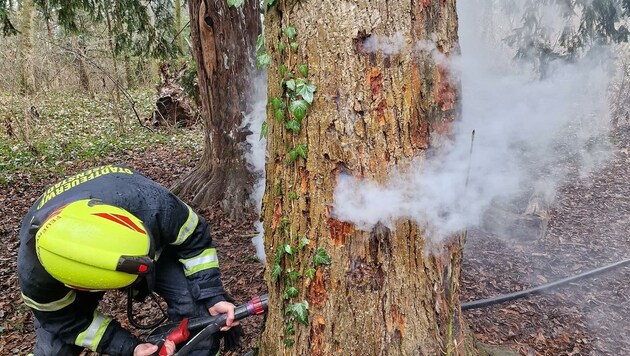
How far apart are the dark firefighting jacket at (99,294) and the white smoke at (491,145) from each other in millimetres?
1018

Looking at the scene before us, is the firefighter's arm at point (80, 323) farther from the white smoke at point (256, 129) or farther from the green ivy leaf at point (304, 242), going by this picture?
the white smoke at point (256, 129)

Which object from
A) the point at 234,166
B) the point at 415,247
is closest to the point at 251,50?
the point at 234,166

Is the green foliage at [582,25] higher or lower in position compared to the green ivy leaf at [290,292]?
higher

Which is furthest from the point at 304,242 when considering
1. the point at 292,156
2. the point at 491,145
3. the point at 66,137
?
the point at 66,137

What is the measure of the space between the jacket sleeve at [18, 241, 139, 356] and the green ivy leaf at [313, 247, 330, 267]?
1200 mm

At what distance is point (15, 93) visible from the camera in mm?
9789

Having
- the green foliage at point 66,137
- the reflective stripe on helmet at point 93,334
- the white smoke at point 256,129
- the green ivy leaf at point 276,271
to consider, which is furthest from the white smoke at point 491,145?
the green foliage at point 66,137

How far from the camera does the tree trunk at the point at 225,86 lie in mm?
4574

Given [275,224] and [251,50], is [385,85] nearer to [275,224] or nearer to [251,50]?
[275,224]

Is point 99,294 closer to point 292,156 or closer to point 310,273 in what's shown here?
point 310,273

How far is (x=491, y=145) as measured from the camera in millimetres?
5527

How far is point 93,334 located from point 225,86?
2.94 m

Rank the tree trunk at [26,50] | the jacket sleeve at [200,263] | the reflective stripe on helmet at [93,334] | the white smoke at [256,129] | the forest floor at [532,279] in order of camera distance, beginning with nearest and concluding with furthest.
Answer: the reflective stripe on helmet at [93,334], the jacket sleeve at [200,263], the forest floor at [532,279], the white smoke at [256,129], the tree trunk at [26,50]

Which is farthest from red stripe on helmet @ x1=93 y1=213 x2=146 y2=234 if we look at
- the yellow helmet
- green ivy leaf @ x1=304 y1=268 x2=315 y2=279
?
green ivy leaf @ x1=304 y1=268 x2=315 y2=279
